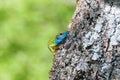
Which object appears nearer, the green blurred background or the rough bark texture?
the rough bark texture

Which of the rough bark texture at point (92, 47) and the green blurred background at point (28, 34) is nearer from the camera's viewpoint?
the rough bark texture at point (92, 47)

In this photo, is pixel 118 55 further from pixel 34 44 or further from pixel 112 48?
pixel 34 44

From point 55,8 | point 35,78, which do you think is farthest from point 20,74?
point 55,8

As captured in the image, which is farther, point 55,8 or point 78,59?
point 55,8

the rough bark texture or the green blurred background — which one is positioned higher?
the green blurred background

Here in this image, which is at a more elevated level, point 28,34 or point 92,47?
point 28,34
